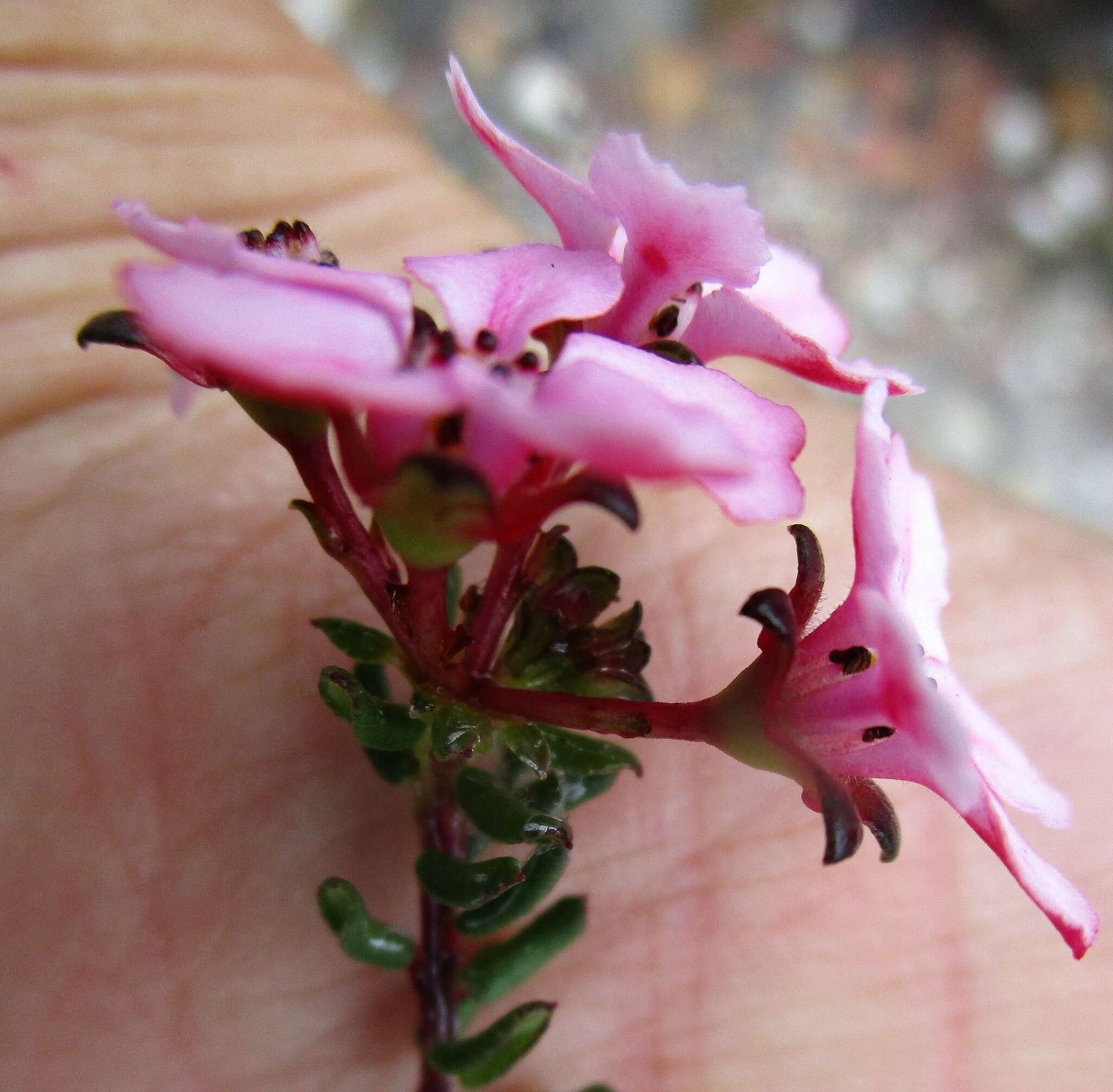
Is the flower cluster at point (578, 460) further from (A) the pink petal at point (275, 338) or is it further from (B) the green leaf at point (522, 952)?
(B) the green leaf at point (522, 952)

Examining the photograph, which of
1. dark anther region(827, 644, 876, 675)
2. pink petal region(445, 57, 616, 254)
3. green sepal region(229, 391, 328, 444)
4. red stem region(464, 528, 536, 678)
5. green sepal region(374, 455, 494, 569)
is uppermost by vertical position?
pink petal region(445, 57, 616, 254)

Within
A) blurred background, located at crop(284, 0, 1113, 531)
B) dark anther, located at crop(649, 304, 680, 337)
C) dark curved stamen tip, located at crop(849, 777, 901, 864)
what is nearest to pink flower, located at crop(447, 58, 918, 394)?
dark anther, located at crop(649, 304, 680, 337)

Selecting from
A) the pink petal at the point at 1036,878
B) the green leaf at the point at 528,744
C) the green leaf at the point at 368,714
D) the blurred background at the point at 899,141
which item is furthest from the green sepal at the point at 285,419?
the blurred background at the point at 899,141

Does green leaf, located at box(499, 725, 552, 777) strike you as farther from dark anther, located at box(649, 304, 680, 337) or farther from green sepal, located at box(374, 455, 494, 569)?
dark anther, located at box(649, 304, 680, 337)

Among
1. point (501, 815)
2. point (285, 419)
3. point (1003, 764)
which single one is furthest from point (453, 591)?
point (1003, 764)

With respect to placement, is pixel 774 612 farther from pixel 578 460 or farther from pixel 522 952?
pixel 522 952

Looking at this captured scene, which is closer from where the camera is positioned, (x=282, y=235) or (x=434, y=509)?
(x=434, y=509)

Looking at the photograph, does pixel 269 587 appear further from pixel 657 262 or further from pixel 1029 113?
pixel 1029 113
